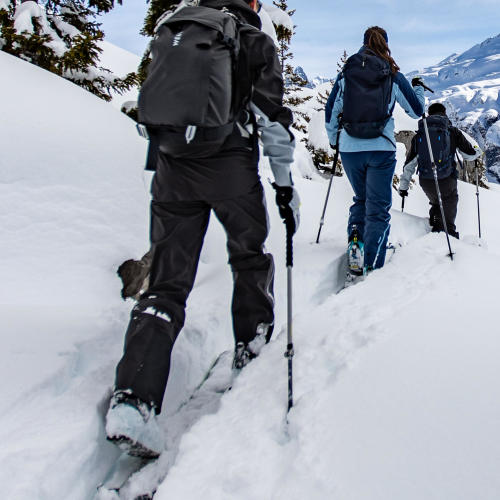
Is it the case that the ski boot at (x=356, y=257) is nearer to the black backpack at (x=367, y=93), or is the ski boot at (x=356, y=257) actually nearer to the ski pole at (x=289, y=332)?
the black backpack at (x=367, y=93)

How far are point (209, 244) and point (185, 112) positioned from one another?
327 cm

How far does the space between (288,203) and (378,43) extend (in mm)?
2690

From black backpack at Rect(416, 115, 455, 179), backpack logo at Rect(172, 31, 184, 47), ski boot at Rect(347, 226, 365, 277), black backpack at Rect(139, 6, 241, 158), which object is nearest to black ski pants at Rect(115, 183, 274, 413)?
black backpack at Rect(139, 6, 241, 158)

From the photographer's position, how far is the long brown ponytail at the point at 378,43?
404cm

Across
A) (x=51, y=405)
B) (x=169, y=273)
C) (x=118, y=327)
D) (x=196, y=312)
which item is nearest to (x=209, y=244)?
(x=196, y=312)

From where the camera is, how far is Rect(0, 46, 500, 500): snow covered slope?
1.62m

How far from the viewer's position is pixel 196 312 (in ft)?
11.8

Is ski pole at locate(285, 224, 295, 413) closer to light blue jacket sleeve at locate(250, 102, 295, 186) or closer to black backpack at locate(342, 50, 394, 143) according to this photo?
light blue jacket sleeve at locate(250, 102, 295, 186)

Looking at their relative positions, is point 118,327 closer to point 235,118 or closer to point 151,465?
point 151,465

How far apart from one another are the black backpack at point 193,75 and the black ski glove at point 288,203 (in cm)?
57

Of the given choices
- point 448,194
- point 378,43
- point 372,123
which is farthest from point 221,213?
point 448,194

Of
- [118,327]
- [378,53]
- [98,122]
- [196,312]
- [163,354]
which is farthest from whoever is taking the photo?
[98,122]

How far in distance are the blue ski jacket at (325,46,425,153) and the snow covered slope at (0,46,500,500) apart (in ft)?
4.33

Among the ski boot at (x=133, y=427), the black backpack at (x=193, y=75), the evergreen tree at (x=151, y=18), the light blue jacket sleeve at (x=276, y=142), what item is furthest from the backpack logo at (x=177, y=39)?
the evergreen tree at (x=151, y=18)
